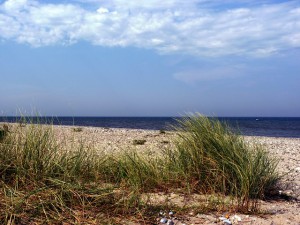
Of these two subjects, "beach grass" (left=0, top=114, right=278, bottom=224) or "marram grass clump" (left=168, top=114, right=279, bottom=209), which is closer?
"beach grass" (left=0, top=114, right=278, bottom=224)

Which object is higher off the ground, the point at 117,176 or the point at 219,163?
the point at 219,163

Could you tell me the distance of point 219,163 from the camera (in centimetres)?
487

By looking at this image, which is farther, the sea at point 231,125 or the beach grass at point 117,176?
the sea at point 231,125

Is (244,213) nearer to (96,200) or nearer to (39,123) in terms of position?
(96,200)

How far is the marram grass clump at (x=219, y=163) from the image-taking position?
4711 mm

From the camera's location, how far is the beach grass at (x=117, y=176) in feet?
12.0

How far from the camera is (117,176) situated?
504 centimetres

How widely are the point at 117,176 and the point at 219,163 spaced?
4.43 feet

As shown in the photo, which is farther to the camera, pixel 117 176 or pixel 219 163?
pixel 117 176

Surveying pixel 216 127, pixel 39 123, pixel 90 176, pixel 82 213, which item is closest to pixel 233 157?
pixel 216 127

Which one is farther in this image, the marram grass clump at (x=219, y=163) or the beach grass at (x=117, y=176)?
the marram grass clump at (x=219, y=163)

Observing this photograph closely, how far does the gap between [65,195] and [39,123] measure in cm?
117

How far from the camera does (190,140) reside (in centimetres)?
518

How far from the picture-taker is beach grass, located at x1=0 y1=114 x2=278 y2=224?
3670mm
